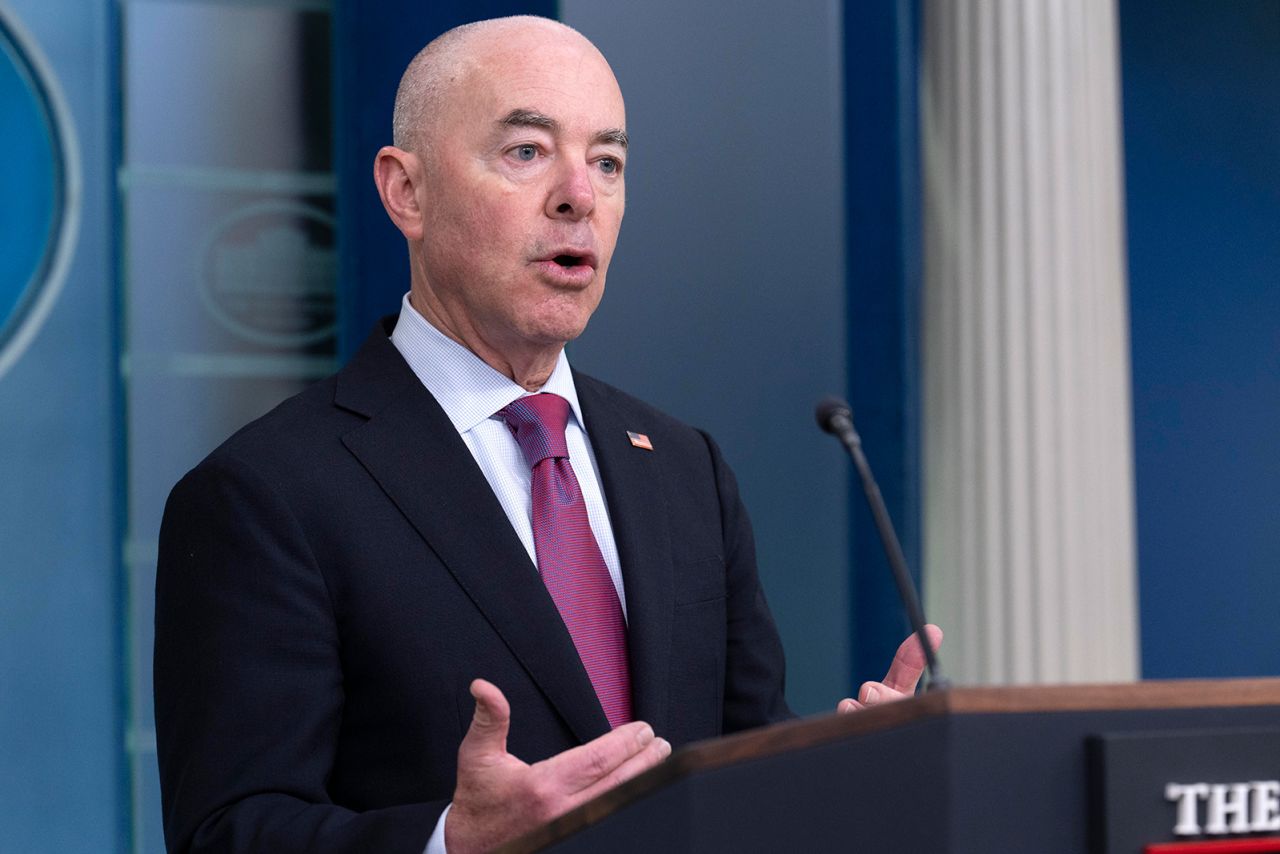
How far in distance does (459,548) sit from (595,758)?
0.42 meters

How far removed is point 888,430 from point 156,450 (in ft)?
5.30

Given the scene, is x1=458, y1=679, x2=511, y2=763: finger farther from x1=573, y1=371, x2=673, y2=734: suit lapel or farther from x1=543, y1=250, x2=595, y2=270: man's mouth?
x1=543, y1=250, x2=595, y2=270: man's mouth

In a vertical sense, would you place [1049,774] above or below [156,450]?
below

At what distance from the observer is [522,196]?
1668 millimetres

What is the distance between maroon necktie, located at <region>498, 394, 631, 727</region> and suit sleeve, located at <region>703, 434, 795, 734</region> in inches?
9.4

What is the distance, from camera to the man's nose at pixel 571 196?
5.48 feet

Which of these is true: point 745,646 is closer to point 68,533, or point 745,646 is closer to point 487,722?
point 487,722

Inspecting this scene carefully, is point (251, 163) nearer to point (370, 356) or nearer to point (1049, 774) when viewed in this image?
point (370, 356)

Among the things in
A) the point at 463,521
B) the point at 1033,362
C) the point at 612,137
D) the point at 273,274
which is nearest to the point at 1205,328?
the point at 1033,362

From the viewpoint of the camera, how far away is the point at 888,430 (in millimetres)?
3637

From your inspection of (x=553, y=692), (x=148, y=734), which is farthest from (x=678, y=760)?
(x=148, y=734)

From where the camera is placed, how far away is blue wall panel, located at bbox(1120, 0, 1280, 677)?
12.8 feet

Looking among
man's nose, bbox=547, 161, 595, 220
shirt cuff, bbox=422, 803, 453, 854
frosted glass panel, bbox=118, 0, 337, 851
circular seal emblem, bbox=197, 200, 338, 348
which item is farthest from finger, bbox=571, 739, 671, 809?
circular seal emblem, bbox=197, 200, 338, 348

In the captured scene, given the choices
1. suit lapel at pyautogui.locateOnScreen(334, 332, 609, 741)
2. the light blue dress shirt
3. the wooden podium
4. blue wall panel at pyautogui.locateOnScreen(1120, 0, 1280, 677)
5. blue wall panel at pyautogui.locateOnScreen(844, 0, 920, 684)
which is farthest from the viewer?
blue wall panel at pyautogui.locateOnScreen(1120, 0, 1280, 677)
